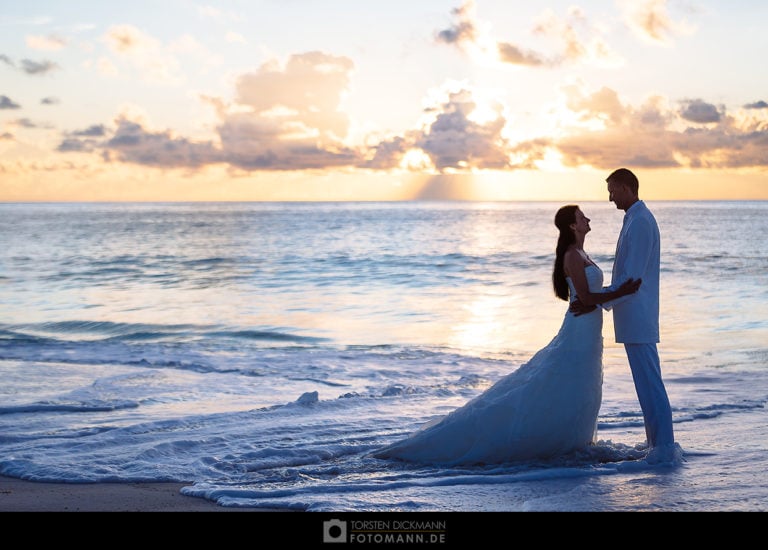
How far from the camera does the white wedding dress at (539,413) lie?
601cm

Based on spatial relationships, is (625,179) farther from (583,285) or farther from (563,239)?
(583,285)

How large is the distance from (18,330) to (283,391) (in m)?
9.49

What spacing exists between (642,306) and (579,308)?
442 mm

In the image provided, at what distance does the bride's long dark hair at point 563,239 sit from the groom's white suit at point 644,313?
34 centimetres

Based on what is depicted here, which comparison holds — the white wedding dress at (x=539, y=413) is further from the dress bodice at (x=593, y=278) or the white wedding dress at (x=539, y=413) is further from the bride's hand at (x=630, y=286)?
the bride's hand at (x=630, y=286)

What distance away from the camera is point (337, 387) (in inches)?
405

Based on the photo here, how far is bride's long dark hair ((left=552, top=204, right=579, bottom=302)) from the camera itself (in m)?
6.01

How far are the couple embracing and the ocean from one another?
0.59 ft

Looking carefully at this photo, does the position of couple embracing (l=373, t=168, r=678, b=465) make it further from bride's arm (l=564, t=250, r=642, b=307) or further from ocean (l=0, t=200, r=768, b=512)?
ocean (l=0, t=200, r=768, b=512)

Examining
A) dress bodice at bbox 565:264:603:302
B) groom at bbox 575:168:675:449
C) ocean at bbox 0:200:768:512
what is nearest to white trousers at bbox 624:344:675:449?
groom at bbox 575:168:675:449
